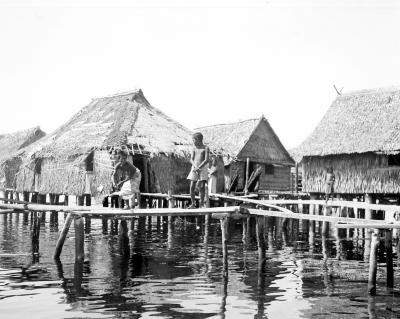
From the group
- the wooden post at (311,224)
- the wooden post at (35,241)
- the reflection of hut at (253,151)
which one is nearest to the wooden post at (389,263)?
the wooden post at (311,224)

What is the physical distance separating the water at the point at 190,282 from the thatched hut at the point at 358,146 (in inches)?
248

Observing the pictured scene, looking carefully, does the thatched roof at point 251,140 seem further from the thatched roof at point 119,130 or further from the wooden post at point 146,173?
the wooden post at point 146,173

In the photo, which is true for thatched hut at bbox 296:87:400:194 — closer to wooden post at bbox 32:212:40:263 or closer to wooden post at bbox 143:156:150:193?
wooden post at bbox 143:156:150:193

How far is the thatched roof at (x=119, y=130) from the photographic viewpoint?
18.8 metres

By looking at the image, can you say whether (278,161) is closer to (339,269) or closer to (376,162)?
(376,162)

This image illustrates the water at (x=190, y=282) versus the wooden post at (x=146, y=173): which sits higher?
the wooden post at (x=146, y=173)

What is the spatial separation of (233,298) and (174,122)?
53.4 feet

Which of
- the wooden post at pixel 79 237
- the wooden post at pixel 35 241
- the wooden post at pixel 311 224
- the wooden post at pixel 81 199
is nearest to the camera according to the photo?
the wooden post at pixel 79 237

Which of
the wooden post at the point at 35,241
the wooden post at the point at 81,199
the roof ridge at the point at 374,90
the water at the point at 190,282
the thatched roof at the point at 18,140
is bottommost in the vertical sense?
the water at the point at 190,282

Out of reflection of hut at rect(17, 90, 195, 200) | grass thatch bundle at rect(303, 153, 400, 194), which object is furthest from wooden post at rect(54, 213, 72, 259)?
grass thatch bundle at rect(303, 153, 400, 194)

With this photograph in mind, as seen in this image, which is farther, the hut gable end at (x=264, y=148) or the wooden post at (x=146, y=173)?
the hut gable end at (x=264, y=148)

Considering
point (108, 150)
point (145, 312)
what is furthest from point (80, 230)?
point (108, 150)

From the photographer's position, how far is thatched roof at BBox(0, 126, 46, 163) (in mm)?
33406

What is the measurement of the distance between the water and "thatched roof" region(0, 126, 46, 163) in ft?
69.1
